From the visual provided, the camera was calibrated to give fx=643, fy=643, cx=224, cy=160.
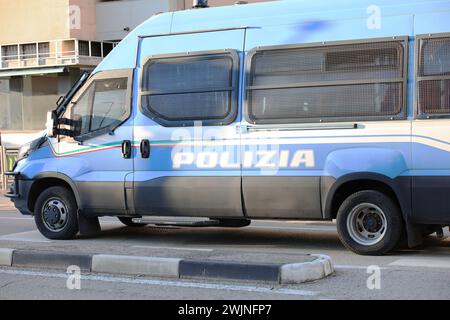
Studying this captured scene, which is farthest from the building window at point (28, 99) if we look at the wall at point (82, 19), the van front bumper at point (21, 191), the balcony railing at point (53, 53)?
the van front bumper at point (21, 191)

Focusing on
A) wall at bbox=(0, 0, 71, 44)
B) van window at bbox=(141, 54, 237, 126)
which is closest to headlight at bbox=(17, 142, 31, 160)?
van window at bbox=(141, 54, 237, 126)

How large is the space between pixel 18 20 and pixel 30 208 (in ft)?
62.1

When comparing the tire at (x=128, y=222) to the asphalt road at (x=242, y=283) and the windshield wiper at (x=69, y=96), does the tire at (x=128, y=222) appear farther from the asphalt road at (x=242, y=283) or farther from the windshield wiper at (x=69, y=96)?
the windshield wiper at (x=69, y=96)

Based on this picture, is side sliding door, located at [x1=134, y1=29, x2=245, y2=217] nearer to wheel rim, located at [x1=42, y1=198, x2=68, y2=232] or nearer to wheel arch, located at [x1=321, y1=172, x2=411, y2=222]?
wheel arch, located at [x1=321, y1=172, x2=411, y2=222]

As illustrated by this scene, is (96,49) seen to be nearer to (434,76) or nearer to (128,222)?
(128,222)

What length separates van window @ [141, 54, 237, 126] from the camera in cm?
821

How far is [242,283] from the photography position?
6.38 meters

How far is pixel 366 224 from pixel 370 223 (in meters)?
0.05

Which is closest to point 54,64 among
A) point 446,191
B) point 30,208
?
point 30,208

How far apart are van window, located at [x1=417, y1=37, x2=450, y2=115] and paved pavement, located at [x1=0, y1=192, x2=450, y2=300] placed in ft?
5.79

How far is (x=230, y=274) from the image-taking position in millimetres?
6500

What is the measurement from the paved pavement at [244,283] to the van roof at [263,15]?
2611mm

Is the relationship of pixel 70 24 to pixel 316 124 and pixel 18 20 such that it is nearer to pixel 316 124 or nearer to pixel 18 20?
pixel 18 20

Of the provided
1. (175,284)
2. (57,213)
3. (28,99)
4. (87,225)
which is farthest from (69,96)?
(28,99)
